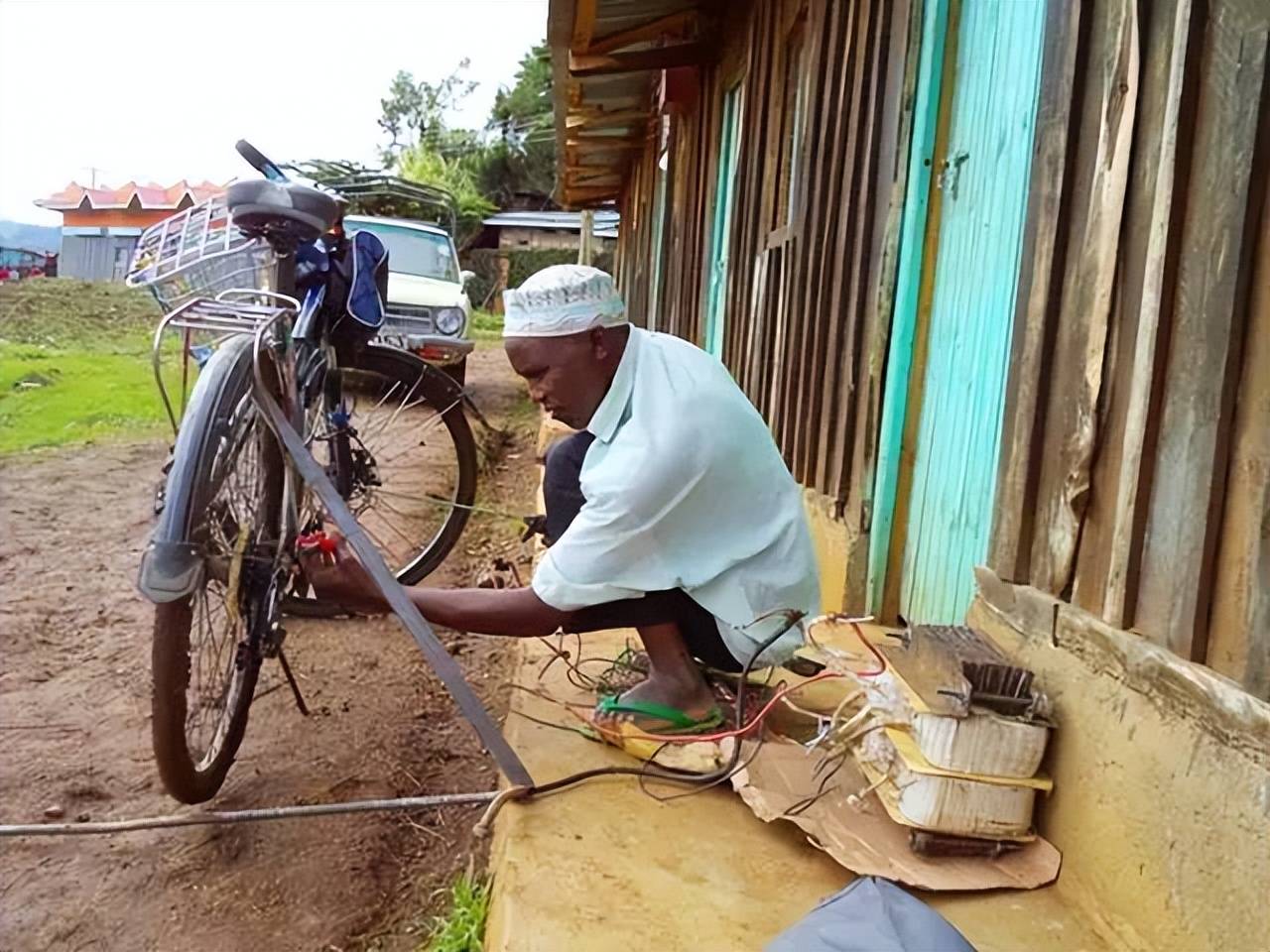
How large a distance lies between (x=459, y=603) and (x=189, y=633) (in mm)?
592

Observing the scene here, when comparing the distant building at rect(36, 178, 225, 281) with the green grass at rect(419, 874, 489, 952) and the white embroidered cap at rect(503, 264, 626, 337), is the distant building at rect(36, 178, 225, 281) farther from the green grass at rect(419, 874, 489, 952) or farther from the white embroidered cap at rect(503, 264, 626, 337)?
the green grass at rect(419, 874, 489, 952)

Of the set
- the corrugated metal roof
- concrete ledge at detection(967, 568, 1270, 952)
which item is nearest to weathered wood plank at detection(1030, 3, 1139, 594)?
concrete ledge at detection(967, 568, 1270, 952)

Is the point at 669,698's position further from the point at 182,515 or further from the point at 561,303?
the point at 182,515

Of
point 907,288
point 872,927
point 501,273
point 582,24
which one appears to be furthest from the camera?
point 501,273

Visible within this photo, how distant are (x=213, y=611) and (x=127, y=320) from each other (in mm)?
19418

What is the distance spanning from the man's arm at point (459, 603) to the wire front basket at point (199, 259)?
1072 mm

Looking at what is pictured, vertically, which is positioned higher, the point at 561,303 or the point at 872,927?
the point at 561,303

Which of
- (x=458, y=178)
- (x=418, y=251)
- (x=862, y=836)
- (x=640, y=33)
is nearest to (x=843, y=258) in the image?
(x=862, y=836)

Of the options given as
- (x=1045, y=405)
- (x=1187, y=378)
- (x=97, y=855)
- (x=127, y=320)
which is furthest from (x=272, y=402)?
(x=127, y=320)

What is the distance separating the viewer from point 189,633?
7.60 ft

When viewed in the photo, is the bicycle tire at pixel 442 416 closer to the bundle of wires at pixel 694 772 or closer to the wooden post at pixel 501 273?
the bundle of wires at pixel 694 772

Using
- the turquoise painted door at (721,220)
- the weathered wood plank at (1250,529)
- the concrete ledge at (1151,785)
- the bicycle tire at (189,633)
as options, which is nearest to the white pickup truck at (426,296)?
the turquoise painted door at (721,220)

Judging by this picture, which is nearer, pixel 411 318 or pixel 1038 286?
pixel 1038 286

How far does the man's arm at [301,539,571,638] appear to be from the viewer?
2.26 metres
